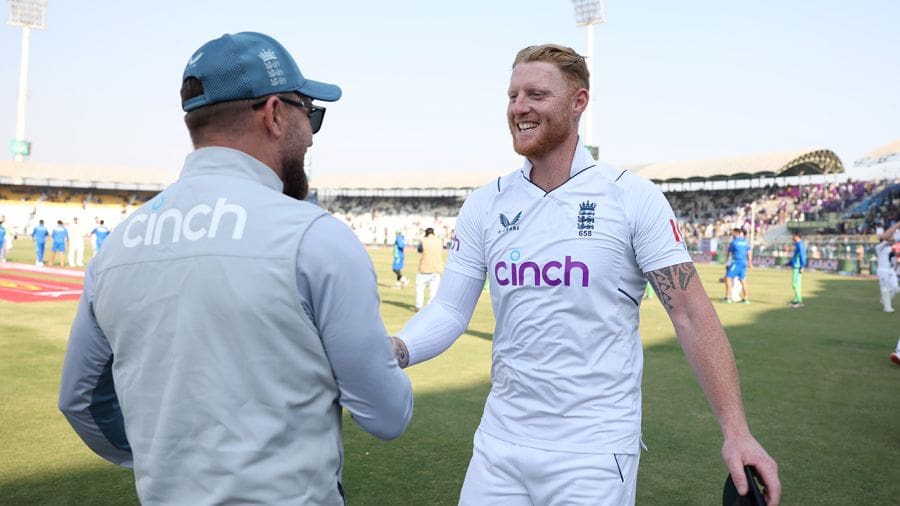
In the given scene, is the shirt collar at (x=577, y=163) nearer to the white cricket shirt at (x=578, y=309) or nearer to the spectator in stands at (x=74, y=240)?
the white cricket shirt at (x=578, y=309)

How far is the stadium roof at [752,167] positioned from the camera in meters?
50.2

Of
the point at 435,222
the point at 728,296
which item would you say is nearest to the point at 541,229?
the point at 728,296

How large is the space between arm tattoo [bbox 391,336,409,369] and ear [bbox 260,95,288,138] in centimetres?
92

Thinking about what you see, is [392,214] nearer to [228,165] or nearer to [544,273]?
[544,273]

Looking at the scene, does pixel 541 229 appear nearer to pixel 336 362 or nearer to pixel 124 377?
pixel 336 362

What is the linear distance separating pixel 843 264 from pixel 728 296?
17517 mm

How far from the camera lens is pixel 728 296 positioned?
18.7 metres

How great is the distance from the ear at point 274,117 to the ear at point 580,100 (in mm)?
1361

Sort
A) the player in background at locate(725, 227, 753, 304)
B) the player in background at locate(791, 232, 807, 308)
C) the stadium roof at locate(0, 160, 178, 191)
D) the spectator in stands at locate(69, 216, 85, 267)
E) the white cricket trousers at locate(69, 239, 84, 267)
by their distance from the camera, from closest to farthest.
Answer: the player in background at locate(725, 227, 753, 304), the player in background at locate(791, 232, 807, 308), the spectator in stands at locate(69, 216, 85, 267), the white cricket trousers at locate(69, 239, 84, 267), the stadium roof at locate(0, 160, 178, 191)

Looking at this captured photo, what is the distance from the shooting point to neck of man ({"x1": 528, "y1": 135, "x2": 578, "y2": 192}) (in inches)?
109

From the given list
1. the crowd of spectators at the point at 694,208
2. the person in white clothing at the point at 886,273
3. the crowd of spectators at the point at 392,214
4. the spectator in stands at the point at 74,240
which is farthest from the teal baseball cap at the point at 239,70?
the crowd of spectators at the point at 392,214

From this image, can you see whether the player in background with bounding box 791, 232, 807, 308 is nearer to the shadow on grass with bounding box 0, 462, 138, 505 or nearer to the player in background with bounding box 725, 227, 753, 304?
the player in background with bounding box 725, 227, 753, 304

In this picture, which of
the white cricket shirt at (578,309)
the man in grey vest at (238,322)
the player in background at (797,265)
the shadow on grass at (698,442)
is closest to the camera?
the man in grey vest at (238,322)

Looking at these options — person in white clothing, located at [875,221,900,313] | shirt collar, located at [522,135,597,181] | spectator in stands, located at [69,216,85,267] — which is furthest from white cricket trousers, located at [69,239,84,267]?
shirt collar, located at [522,135,597,181]
